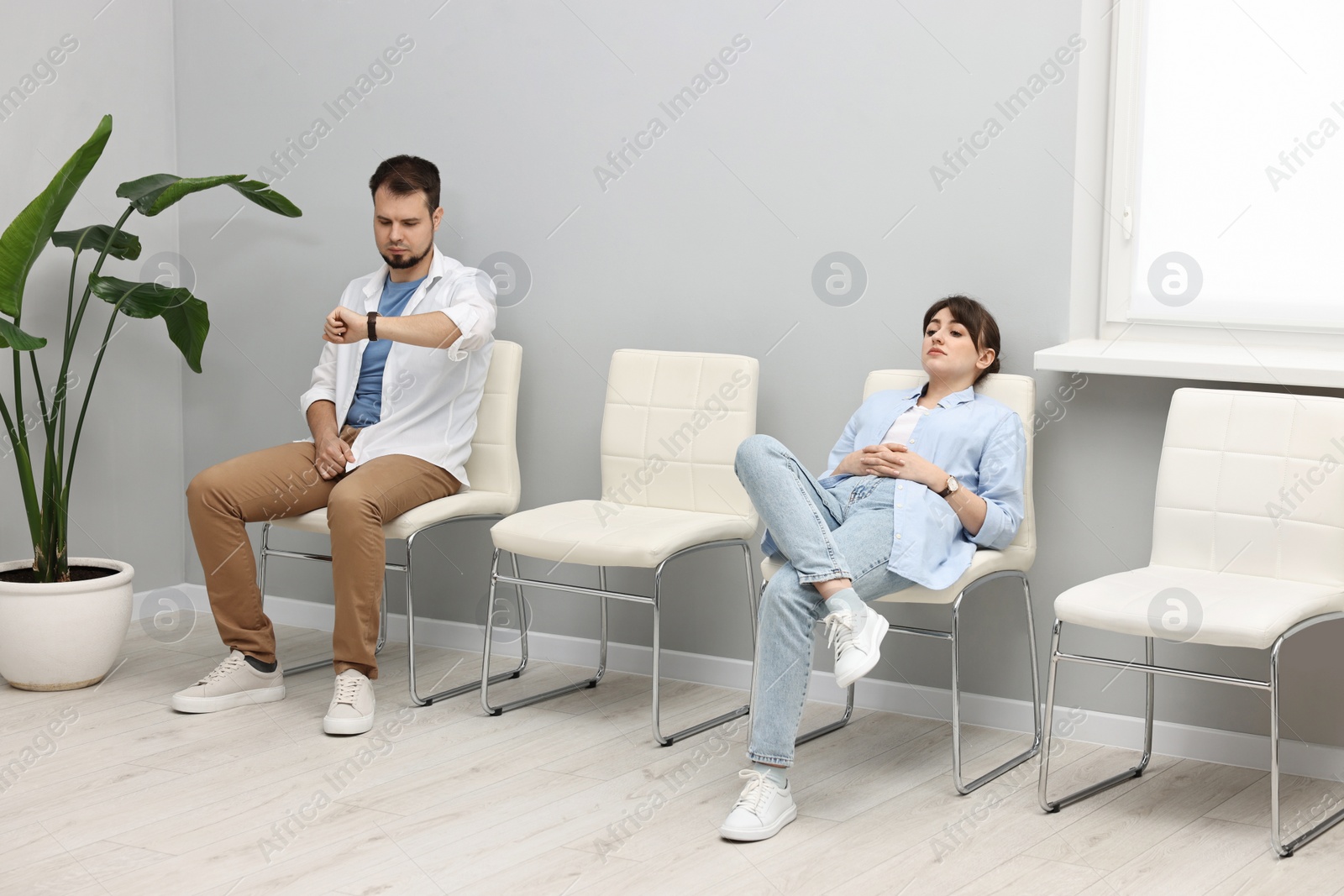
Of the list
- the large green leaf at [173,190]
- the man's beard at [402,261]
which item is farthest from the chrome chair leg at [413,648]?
the large green leaf at [173,190]

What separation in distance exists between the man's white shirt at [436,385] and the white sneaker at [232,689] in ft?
1.89

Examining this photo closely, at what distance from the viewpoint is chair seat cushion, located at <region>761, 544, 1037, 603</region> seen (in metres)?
2.69

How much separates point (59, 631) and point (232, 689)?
1.63ft

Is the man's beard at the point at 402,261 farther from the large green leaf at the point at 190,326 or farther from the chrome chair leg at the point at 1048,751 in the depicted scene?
the chrome chair leg at the point at 1048,751

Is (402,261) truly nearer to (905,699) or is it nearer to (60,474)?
(60,474)

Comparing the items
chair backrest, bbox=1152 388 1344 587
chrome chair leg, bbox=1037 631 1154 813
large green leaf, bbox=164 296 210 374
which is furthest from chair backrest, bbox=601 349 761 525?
large green leaf, bbox=164 296 210 374

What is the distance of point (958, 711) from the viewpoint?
2.89 meters

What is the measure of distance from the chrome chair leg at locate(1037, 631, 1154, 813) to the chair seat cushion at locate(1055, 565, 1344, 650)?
11 cm

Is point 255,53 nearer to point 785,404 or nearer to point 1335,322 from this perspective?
point 785,404

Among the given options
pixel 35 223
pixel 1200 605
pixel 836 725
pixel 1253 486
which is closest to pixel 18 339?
pixel 35 223

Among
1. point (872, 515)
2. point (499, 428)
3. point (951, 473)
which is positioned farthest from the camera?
point (499, 428)

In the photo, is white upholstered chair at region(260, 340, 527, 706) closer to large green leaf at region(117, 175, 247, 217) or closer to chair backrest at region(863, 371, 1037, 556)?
large green leaf at region(117, 175, 247, 217)

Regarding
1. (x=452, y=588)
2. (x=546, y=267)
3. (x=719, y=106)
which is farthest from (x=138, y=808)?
(x=719, y=106)

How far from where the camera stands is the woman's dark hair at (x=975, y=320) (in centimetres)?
293
